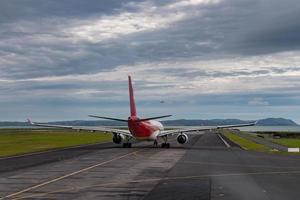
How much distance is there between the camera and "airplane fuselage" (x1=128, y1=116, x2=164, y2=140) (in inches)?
2189

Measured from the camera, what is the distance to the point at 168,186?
2308cm

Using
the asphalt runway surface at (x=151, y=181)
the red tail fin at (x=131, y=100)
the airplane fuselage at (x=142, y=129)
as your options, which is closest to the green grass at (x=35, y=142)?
the airplane fuselage at (x=142, y=129)

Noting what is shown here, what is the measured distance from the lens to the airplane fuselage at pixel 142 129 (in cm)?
5559

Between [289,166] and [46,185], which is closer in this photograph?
[46,185]

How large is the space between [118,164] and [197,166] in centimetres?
543

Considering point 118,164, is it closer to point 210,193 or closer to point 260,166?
→ point 260,166

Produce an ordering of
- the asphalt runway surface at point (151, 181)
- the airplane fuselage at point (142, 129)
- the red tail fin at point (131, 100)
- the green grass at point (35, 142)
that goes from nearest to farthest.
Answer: the asphalt runway surface at point (151, 181), the green grass at point (35, 142), the airplane fuselage at point (142, 129), the red tail fin at point (131, 100)

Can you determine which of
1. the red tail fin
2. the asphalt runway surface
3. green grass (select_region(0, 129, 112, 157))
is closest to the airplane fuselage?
the red tail fin

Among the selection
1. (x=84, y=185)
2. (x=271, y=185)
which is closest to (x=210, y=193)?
(x=271, y=185)

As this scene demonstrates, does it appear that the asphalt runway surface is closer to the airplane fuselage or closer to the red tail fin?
the airplane fuselage

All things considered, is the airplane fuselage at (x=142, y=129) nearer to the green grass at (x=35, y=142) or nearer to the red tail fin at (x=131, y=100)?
the red tail fin at (x=131, y=100)

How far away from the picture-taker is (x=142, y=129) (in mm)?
56594

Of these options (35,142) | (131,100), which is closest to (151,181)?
(131,100)

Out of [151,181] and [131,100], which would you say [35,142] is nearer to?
[131,100]
